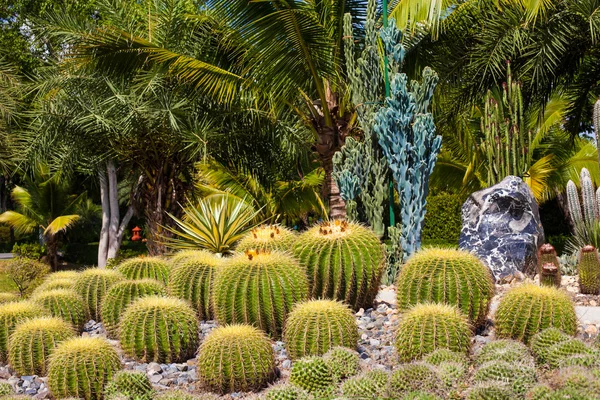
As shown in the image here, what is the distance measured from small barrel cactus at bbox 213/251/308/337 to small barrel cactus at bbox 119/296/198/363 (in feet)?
1.25

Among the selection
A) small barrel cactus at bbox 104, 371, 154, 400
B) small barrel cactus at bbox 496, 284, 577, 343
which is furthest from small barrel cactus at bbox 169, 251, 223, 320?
small barrel cactus at bbox 496, 284, 577, 343

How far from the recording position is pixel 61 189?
19688 mm

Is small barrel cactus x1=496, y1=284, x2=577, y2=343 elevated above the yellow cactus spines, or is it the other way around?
the yellow cactus spines

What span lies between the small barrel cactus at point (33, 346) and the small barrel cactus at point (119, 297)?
2.20ft

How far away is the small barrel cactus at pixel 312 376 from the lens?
5051 mm

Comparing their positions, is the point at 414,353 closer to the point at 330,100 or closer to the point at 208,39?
the point at 330,100

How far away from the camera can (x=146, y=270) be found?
24.8 feet

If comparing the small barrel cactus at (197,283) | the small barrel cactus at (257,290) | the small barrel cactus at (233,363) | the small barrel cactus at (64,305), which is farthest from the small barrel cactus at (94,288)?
the small barrel cactus at (233,363)

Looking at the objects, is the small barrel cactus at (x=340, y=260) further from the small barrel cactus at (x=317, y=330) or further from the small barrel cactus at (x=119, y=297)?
the small barrel cactus at (x=119, y=297)

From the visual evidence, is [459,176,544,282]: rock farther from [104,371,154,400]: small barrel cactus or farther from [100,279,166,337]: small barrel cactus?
[104,371,154,400]: small barrel cactus

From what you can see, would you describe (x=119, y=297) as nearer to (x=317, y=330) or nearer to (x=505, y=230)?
(x=317, y=330)

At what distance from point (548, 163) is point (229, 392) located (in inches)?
544

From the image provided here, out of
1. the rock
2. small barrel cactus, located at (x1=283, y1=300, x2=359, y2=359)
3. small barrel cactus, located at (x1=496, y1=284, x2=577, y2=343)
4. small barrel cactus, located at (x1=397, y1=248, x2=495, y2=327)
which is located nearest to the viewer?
small barrel cactus, located at (x1=283, y1=300, x2=359, y2=359)

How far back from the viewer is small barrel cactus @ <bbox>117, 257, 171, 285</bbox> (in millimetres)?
7531
